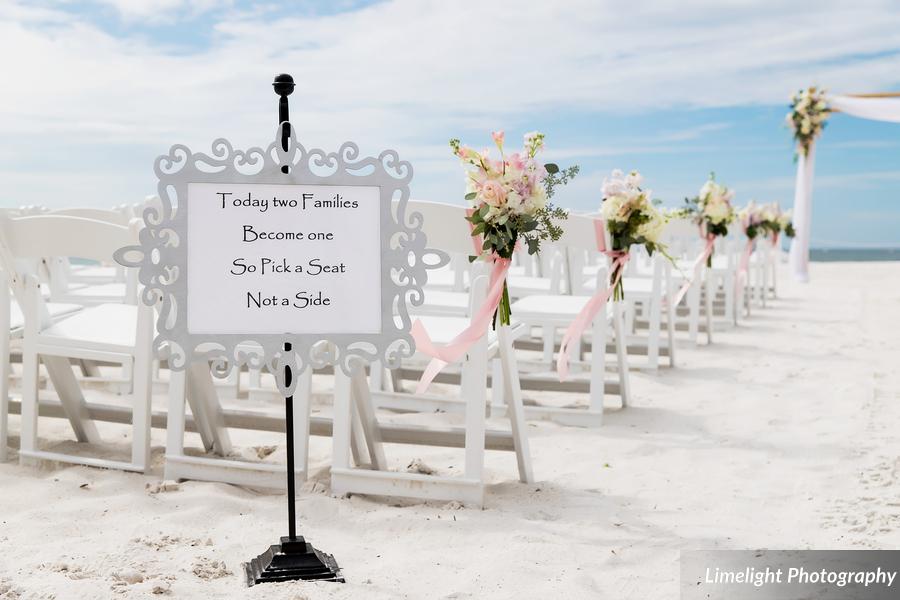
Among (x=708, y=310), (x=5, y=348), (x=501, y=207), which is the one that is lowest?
(x=708, y=310)

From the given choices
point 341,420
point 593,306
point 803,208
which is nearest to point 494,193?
point 341,420

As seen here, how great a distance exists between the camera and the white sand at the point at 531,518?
230 cm

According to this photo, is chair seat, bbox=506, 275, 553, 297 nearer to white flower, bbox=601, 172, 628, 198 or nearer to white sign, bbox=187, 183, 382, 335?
white flower, bbox=601, 172, 628, 198

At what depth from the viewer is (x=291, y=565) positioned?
90.6 inches

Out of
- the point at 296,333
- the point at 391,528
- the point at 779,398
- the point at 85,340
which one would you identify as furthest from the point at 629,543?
the point at 779,398

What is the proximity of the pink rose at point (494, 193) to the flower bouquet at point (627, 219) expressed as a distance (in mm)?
1622

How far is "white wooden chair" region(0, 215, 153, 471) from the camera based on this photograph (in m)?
2.99

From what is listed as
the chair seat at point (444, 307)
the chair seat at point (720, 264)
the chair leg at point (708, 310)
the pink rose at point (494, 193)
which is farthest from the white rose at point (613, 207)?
the chair seat at point (720, 264)

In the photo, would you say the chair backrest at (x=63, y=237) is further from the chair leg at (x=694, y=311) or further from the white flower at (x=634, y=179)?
the chair leg at (x=694, y=311)

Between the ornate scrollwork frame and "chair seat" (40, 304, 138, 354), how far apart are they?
0.87 meters

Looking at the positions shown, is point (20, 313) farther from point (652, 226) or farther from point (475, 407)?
point (652, 226)

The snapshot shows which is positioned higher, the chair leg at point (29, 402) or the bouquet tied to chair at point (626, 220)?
the bouquet tied to chair at point (626, 220)

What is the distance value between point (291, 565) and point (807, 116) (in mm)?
12935

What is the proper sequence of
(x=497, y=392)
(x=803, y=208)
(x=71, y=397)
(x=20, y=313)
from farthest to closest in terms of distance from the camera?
A: 1. (x=803, y=208)
2. (x=497, y=392)
3. (x=20, y=313)
4. (x=71, y=397)
